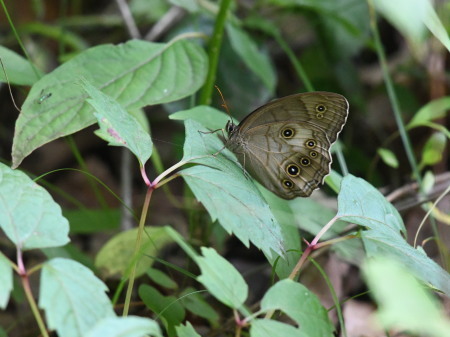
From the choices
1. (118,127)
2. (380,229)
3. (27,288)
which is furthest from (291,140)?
(27,288)

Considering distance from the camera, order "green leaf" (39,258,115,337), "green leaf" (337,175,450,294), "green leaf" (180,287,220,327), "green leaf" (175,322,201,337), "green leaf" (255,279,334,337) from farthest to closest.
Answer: "green leaf" (180,287,220,327)
"green leaf" (337,175,450,294)
"green leaf" (175,322,201,337)
"green leaf" (255,279,334,337)
"green leaf" (39,258,115,337)

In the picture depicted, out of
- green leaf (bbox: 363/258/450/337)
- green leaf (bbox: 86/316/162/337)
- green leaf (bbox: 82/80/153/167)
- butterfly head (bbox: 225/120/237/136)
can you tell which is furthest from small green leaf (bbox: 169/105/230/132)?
green leaf (bbox: 363/258/450/337)

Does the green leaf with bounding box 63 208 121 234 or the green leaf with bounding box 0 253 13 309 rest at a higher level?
the green leaf with bounding box 0 253 13 309

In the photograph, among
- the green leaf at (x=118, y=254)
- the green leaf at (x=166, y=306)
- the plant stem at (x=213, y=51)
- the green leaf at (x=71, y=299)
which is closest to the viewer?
the green leaf at (x=71, y=299)

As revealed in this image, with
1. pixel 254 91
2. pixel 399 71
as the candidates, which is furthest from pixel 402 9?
pixel 399 71

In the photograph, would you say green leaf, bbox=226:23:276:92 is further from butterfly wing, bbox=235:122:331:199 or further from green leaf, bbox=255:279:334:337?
green leaf, bbox=255:279:334:337

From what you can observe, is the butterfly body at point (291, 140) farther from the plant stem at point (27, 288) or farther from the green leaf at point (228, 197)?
the plant stem at point (27, 288)

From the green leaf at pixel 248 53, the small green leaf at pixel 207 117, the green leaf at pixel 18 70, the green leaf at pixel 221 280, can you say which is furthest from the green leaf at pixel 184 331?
the green leaf at pixel 248 53
